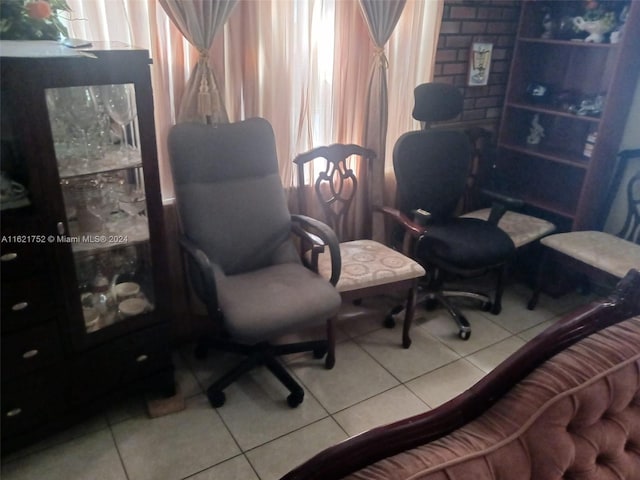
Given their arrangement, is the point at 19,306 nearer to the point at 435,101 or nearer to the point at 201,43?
the point at 201,43

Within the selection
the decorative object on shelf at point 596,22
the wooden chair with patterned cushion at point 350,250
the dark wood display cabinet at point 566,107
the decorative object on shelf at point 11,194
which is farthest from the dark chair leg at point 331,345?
the decorative object on shelf at point 596,22

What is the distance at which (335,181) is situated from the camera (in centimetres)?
271

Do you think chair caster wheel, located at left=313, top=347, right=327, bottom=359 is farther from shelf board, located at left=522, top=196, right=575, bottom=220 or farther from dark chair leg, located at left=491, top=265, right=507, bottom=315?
shelf board, located at left=522, top=196, right=575, bottom=220

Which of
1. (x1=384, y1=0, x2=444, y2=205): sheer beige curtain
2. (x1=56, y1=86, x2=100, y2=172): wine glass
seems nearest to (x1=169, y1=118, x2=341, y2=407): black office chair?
(x1=56, y1=86, x2=100, y2=172): wine glass

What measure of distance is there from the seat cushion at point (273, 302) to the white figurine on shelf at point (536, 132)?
1.92 meters

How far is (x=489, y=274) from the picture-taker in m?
3.35

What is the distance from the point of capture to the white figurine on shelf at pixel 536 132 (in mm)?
3295

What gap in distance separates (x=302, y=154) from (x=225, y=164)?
42 cm

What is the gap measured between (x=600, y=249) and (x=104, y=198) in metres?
2.42

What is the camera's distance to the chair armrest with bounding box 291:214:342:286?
2.18 meters

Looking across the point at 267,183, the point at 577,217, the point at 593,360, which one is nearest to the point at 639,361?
the point at 593,360

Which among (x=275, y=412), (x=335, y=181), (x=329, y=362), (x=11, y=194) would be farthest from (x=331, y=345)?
(x=11, y=194)

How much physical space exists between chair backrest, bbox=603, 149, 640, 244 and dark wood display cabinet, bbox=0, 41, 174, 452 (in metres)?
2.52

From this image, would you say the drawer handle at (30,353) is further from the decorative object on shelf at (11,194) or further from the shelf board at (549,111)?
the shelf board at (549,111)
